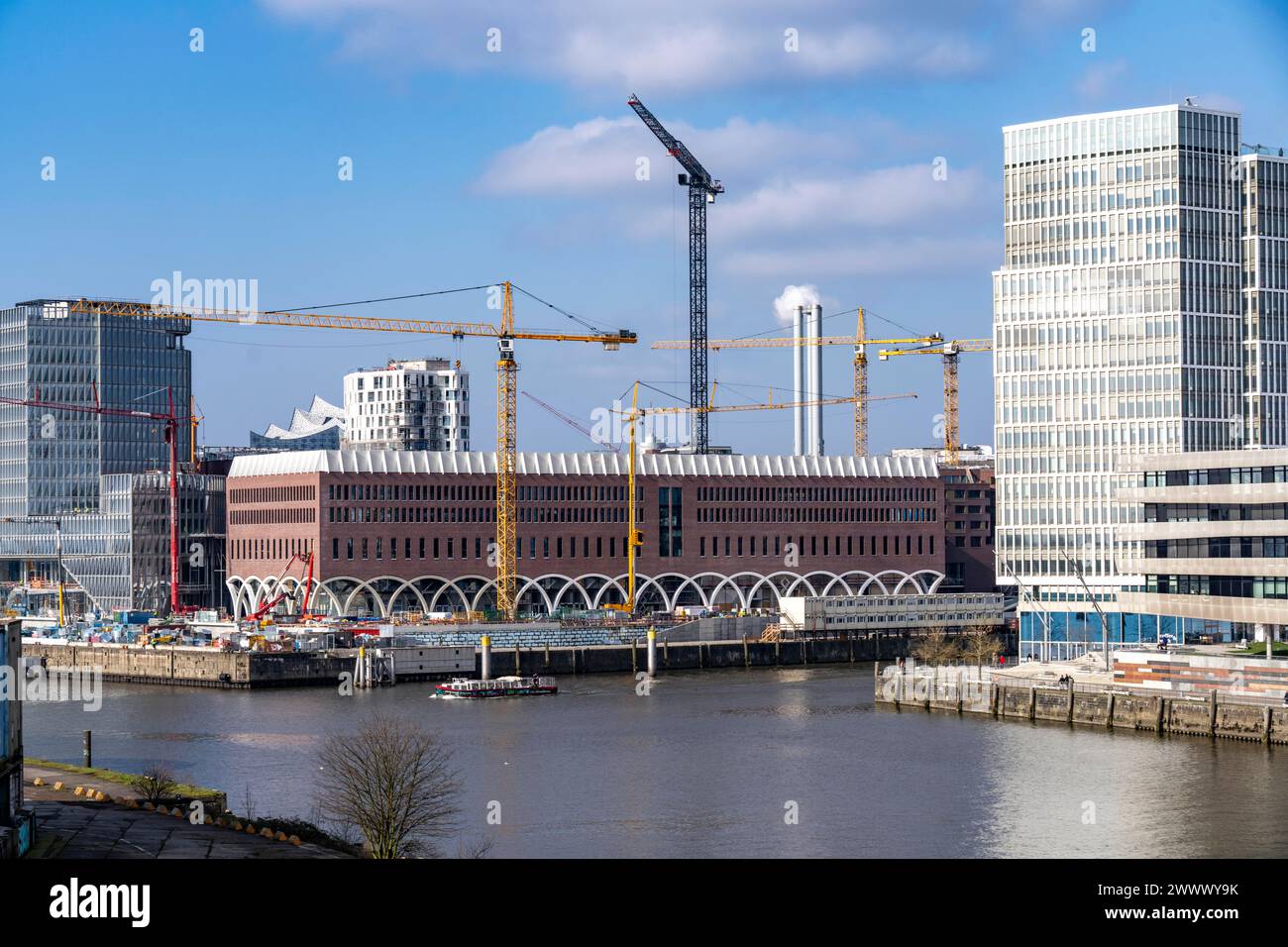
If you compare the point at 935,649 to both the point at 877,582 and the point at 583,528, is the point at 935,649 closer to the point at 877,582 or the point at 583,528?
the point at 877,582

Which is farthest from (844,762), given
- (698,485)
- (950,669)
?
(698,485)

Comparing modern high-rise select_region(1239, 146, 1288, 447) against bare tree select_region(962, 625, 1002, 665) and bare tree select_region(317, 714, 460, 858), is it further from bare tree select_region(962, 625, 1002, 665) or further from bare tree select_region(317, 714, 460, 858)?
bare tree select_region(317, 714, 460, 858)

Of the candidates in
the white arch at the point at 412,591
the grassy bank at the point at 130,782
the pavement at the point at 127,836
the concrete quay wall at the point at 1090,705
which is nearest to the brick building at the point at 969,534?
the white arch at the point at 412,591

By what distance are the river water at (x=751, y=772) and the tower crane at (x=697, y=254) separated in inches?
3079

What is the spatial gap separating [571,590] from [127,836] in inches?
3580

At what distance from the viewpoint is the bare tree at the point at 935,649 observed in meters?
113

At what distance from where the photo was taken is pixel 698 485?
13512 cm

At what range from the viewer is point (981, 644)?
11681 centimetres

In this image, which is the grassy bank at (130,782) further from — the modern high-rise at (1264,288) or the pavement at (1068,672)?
the modern high-rise at (1264,288)

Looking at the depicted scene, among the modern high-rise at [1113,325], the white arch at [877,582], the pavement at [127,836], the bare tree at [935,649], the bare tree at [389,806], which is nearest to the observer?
the pavement at [127,836]

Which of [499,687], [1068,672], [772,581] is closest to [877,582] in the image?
[772,581]
